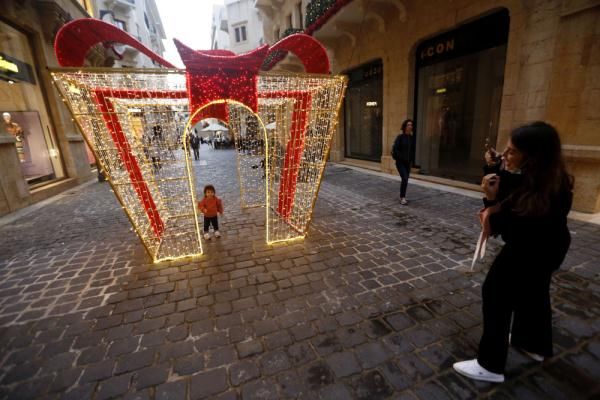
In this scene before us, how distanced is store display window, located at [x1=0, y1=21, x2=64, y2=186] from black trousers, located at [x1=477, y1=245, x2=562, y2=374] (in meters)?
11.2

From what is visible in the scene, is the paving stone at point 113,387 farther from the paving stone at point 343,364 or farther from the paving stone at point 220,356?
the paving stone at point 343,364

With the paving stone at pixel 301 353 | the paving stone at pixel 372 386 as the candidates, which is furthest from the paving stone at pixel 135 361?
the paving stone at pixel 372 386

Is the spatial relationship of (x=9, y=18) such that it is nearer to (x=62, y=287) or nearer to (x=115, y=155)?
(x=115, y=155)

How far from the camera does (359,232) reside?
4.93 m

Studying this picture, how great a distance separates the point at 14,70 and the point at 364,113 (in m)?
13.0

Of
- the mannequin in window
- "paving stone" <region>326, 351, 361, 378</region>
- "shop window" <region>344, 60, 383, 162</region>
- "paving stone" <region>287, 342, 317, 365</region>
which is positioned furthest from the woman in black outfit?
the mannequin in window

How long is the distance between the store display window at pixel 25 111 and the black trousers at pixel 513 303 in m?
11.2

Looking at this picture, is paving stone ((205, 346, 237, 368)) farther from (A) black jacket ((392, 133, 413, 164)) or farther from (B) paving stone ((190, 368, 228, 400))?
(A) black jacket ((392, 133, 413, 164))

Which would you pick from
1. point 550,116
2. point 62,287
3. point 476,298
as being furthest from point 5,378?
point 550,116

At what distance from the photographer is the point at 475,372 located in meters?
2.03

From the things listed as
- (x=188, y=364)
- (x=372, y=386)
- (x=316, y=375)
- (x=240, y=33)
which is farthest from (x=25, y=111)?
(x=240, y=33)

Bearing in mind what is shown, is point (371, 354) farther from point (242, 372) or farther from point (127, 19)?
point (127, 19)

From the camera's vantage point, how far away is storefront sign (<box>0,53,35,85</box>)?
311 inches

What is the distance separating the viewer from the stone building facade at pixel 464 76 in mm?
5109
